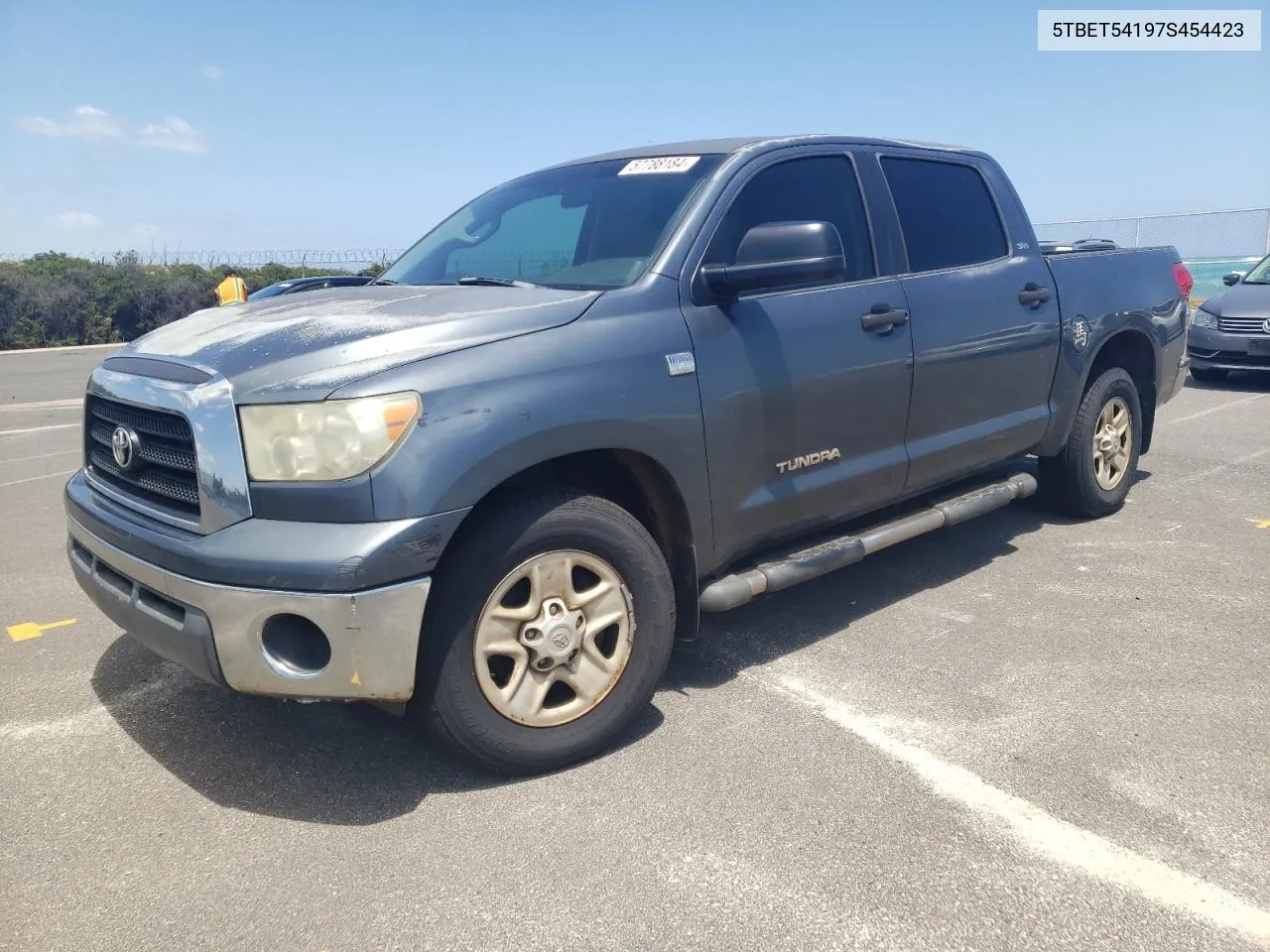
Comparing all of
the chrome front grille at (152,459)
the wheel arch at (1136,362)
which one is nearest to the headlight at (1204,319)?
the wheel arch at (1136,362)

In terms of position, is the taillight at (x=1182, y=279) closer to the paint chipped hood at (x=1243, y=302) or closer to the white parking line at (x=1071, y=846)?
the white parking line at (x=1071, y=846)

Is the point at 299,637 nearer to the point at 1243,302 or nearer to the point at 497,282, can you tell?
the point at 497,282

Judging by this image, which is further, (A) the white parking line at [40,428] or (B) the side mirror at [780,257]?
(A) the white parking line at [40,428]

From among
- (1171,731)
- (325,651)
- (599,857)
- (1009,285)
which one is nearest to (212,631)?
(325,651)

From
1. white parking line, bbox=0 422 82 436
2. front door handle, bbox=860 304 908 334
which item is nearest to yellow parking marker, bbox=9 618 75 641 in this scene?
front door handle, bbox=860 304 908 334

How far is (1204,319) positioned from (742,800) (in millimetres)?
10298

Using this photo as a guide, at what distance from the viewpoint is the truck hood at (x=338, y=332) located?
2680 millimetres

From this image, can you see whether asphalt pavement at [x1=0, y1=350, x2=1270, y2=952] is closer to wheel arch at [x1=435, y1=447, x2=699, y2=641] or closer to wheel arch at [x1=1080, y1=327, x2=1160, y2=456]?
wheel arch at [x1=435, y1=447, x2=699, y2=641]

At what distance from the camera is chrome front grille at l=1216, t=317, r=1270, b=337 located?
10.3 m

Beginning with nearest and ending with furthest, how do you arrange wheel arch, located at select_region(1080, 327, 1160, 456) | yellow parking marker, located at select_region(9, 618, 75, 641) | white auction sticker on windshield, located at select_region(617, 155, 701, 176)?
white auction sticker on windshield, located at select_region(617, 155, 701, 176), yellow parking marker, located at select_region(9, 618, 75, 641), wheel arch, located at select_region(1080, 327, 1160, 456)

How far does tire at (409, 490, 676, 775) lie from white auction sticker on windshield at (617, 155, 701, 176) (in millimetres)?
1434

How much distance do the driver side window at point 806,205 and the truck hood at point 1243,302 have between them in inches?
329

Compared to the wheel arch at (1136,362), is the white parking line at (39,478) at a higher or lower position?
lower

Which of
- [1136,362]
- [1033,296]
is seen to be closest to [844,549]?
[1033,296]
